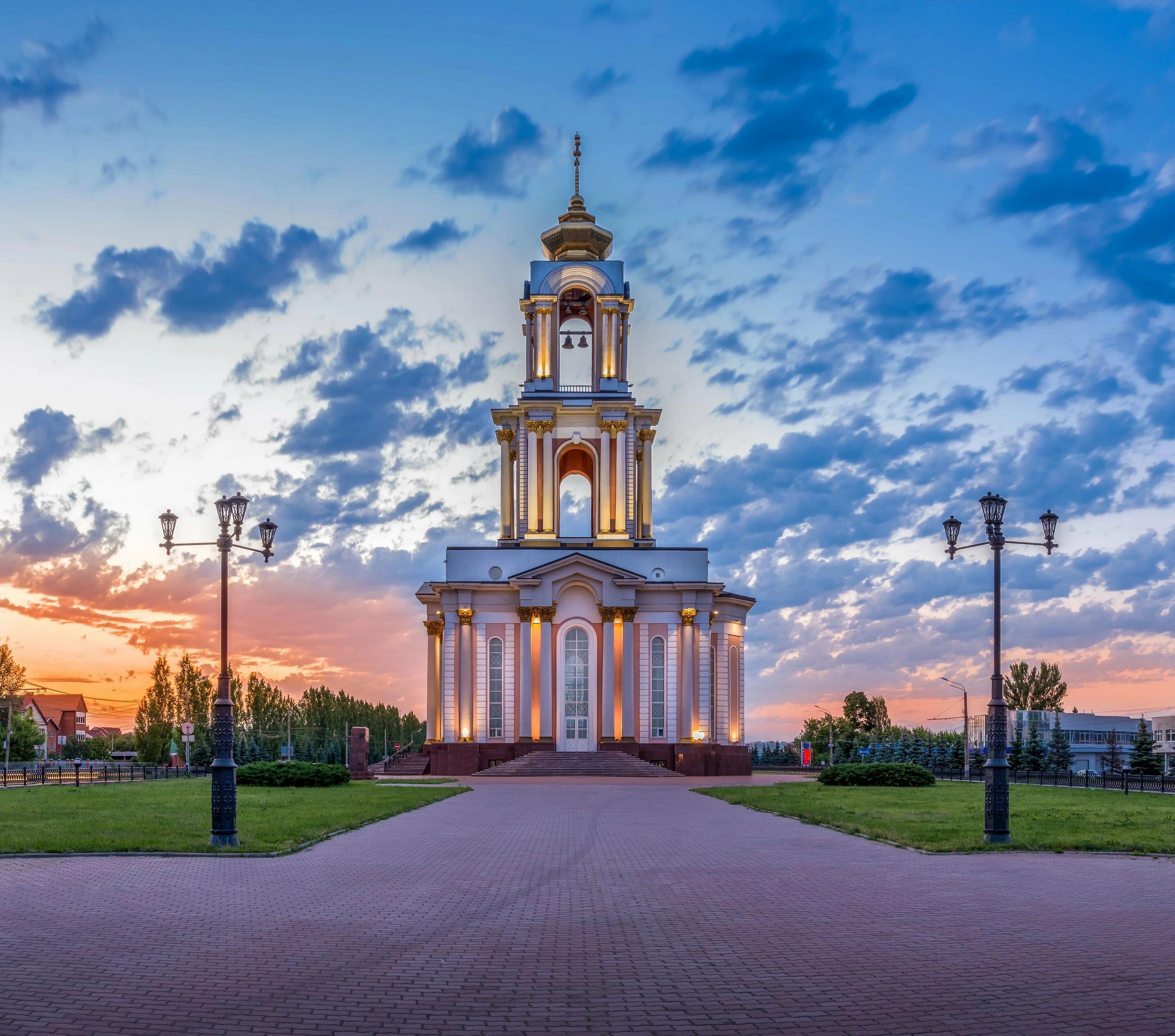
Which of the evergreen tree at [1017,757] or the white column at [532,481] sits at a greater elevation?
the white column at [532,481]

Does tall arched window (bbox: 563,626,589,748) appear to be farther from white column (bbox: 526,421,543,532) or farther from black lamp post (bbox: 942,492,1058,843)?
black lamp post (bbox: 942,492,1058,843)

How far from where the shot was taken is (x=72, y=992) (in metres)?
8.98

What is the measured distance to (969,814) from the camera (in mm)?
26391

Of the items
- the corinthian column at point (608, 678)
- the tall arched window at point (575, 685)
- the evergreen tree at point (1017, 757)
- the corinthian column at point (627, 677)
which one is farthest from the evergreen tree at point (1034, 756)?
the tall arched window at point (575, 685)

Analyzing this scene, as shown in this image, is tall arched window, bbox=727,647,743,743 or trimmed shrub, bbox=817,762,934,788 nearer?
trimmed shrub, bbox=817,762,934,788

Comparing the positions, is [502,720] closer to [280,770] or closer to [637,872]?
[280,770]

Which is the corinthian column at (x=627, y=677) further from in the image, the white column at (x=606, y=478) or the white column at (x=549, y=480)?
the white column at (x=549, y=480)

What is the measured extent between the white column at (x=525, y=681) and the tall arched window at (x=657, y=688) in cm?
572

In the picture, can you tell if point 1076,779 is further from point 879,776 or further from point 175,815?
point 175,815

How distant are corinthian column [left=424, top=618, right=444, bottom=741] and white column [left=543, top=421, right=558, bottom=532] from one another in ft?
24.5

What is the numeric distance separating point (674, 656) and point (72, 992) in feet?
165

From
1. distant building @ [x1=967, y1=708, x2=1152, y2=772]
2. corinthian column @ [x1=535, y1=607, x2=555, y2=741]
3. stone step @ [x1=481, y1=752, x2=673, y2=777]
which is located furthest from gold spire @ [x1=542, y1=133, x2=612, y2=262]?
distant building @ [x1=967, y1=708, x2=1152, y2=772]

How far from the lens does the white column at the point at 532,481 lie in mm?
61906

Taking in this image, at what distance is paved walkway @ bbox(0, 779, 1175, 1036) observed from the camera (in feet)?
27.9
